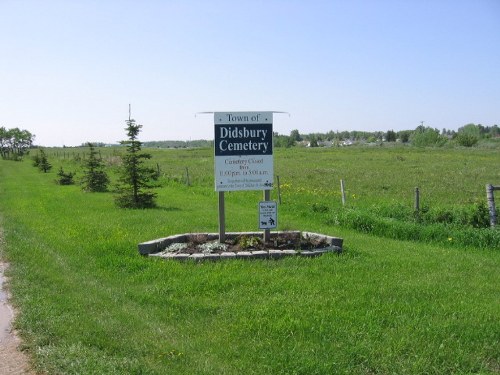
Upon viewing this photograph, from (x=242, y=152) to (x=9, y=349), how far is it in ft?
18.6

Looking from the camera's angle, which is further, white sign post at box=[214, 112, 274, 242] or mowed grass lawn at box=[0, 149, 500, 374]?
white sign post at box=[214, 112, 274, 242]

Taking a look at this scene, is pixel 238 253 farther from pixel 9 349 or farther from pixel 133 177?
pixel 133 177

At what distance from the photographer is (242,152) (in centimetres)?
959

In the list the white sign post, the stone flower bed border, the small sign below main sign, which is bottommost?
the stone flower bed border

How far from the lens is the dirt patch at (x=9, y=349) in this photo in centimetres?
455

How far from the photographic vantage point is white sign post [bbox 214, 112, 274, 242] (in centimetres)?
942

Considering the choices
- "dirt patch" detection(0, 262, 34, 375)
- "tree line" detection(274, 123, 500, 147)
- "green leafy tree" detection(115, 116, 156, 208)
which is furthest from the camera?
"tree line" detection(274, 123, 500, 147)

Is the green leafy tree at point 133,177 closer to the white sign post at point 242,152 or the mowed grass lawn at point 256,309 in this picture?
the mowed grass lawn at point 256,309

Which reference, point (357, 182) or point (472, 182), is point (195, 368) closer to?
point (357, 182)

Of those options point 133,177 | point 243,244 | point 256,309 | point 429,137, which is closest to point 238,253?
point 243,244

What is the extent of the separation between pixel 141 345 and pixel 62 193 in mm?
19315

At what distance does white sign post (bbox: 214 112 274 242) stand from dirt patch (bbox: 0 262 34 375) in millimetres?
4218

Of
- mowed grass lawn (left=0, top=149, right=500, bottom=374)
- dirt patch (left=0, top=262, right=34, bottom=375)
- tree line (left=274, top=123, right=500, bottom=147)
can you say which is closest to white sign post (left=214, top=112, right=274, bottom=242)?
mowed grass lawn (left=0, top=149, right=500, bottom=374)

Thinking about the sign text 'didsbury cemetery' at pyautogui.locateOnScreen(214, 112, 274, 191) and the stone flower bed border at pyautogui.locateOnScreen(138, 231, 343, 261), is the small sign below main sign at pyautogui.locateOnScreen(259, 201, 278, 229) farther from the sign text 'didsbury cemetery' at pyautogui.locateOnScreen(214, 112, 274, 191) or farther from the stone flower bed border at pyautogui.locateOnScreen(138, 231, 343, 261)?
the stone flower bed border at pyautogui.locateOnScreen(138, 231, 343, 261)
